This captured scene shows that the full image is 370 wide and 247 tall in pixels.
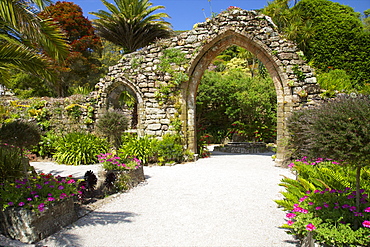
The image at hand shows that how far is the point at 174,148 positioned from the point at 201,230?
4.93 m

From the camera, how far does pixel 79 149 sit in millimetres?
8594

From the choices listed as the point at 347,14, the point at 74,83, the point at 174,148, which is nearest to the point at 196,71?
the point at 174,148

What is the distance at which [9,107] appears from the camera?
10227mm

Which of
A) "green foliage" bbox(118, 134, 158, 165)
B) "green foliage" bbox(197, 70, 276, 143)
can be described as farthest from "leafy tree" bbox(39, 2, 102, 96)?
"green foliage" bbox(118, 134, 158, 165)

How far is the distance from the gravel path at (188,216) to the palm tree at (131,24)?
37.4ft

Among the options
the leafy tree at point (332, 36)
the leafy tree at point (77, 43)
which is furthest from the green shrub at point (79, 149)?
the leafy tree at point (77, 43)

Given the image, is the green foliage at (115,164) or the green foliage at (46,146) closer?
the green foliage at (115,164)

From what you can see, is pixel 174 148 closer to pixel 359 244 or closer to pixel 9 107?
pixel 359 244

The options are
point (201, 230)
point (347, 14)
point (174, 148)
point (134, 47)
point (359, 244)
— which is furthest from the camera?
point (134, 47)

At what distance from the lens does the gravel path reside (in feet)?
11.1

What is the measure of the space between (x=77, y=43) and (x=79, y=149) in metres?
11.7

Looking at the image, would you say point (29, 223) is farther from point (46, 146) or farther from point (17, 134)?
point (46, 146)

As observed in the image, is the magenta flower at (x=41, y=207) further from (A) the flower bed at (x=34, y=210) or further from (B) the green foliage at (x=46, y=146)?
(B) the green foliage at (x=46, y=146)

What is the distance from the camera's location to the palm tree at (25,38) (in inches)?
181
